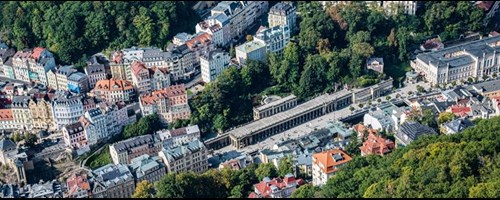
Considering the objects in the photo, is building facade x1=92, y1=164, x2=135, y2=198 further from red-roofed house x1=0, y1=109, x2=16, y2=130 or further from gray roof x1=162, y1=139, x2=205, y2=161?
red-roofed house x1=0, y1=109, x2=16, y2=130

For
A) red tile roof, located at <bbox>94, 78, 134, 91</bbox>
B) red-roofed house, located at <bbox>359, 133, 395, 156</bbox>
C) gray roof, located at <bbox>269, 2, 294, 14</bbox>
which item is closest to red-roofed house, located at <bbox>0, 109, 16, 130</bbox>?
red tile roof, located at <bbox>94, 78, 134, 91</bbox>

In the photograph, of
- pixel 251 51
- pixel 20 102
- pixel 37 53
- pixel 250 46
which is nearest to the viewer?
pixel 20 102

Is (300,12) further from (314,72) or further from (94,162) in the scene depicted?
(94,162)

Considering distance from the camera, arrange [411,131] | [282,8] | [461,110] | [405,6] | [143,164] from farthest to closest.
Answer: [405,6] → [282,8] → [461,110] → [411,131] → [143,164]

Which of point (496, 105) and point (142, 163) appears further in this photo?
point (496, 105)

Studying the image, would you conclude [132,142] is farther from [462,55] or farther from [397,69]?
[462,55]

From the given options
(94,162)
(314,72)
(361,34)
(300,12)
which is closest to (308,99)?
(314,72)

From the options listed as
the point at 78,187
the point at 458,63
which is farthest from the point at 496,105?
the point at 78,187
